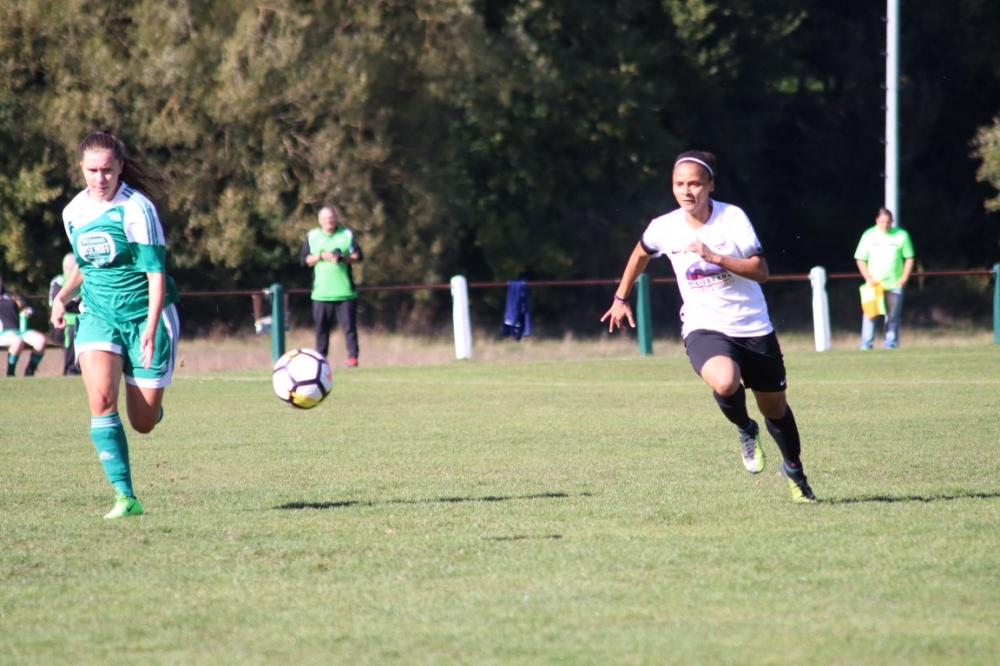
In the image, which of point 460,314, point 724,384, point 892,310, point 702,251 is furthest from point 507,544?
point 892,310

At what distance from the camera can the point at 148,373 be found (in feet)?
24.0

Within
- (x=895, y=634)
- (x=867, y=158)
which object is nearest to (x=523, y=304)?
(x=895, y=634)

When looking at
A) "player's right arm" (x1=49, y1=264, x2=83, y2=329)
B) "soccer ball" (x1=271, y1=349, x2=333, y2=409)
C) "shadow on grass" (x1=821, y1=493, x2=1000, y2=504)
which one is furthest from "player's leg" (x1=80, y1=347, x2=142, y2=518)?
"shadow on grass" (x1=821, y1=493, x2=1000, y2=504)

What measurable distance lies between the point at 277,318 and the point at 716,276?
13.5 metres

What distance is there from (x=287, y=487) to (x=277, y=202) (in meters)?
20.1

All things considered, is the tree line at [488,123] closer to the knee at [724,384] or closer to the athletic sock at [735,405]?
the athletic sock at [735,405]

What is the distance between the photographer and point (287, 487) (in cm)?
852

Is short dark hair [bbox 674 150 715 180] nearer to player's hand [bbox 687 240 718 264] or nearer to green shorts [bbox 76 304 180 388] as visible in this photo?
player's hand [bbox 687 240 718 264]

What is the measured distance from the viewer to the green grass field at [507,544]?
462cm

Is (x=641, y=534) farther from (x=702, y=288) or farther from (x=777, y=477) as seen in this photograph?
(x=777, y=477)

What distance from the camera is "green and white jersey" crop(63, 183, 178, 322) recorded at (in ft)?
23.6

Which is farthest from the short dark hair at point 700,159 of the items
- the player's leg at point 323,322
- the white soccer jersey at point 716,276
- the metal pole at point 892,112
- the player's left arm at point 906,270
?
the metal pole at point 892,112

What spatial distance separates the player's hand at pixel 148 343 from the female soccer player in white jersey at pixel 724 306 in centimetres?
270

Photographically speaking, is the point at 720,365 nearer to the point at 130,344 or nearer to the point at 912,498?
the point at 912,498
